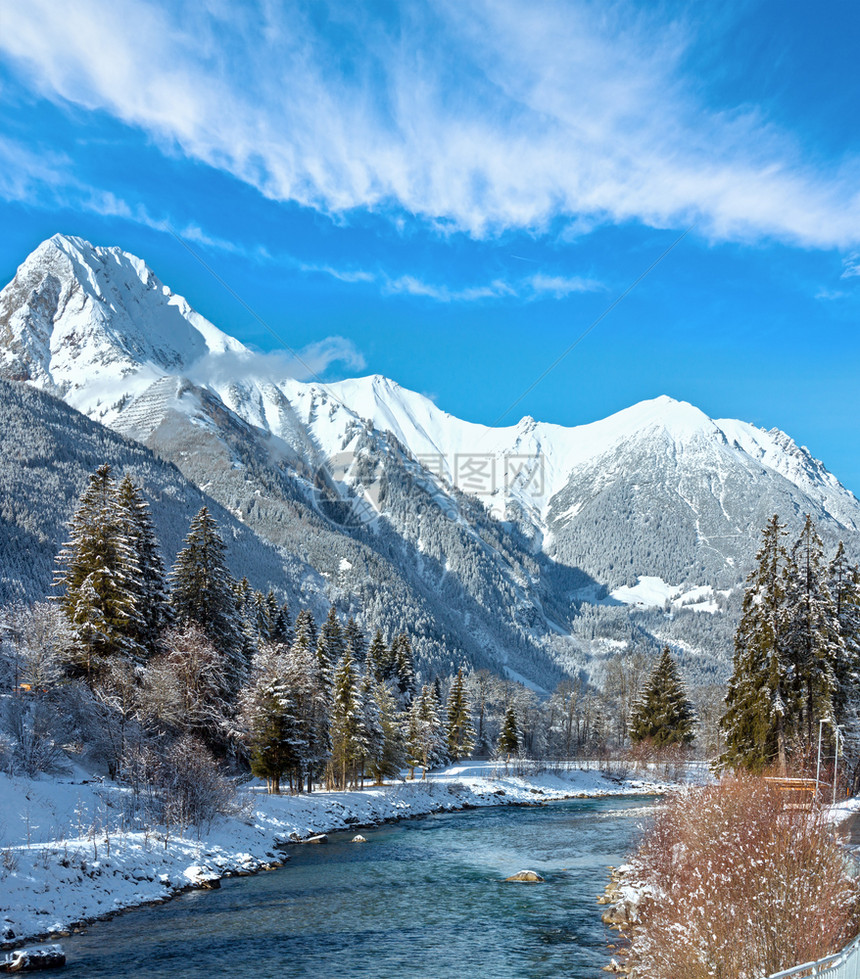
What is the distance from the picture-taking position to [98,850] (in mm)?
33406

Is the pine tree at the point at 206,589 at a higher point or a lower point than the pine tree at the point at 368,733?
higher

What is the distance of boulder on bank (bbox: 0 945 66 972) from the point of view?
2350 centimetres

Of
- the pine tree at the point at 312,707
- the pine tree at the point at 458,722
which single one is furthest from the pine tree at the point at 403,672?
the pine tree at the point at 312,707

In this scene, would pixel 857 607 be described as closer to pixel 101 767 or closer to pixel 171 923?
pixel 171 923

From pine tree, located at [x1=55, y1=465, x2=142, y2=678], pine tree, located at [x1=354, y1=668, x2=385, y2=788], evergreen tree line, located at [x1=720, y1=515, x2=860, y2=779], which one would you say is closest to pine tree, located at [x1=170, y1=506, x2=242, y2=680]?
pine tree, located at [x1=55, y1=465, x2=142, y2=678]

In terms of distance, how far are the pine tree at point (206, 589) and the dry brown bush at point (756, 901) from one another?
3939cm

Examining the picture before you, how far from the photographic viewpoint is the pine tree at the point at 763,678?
1764 inches

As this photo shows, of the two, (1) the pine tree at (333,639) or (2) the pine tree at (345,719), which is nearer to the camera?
(2) the pine tree at (345,719)

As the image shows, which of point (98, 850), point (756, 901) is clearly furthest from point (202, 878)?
point (756, 901)

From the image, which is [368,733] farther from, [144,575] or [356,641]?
[356,641]

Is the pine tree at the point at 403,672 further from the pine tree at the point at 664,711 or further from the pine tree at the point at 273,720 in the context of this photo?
the pine tree at the point at 273,720

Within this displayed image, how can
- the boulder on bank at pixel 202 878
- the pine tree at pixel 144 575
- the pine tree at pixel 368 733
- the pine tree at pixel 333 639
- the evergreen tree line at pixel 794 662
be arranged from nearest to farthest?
the boulder on bank at pixel 202 878
the evergreen tree line at pixel 794 662
the pine tree at pixel 144 575
the pine tree at pixel 368 733
the pine tree at pixel 333 639

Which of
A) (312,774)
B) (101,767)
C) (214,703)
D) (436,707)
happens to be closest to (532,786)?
(436,707)

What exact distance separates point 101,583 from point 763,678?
3996 cm
